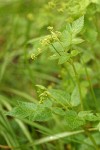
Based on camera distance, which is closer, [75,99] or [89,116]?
[89,116]

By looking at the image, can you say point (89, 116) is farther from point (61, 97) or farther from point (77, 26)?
point (77, 26)

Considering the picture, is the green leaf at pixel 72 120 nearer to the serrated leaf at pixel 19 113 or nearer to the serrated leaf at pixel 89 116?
the serrated leaf at pixel 89 116

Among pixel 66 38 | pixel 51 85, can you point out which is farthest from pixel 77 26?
pixel 51 85

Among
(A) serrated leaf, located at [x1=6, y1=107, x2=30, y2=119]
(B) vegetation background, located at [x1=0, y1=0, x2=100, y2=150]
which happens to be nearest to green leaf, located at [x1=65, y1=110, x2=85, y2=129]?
(B) vegetation background, located at [x1=0, y1=0, x2=100, y2=150]

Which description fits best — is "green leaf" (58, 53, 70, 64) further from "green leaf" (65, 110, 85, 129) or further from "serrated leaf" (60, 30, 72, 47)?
"green leaf" (65, 110, 85, 129)

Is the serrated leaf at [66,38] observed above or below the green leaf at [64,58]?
above

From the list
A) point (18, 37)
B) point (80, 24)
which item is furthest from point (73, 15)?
point (18, 37)

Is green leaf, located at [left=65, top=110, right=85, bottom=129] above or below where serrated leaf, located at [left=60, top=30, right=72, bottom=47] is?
below

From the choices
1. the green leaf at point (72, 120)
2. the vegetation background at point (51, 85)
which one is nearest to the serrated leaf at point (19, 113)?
the vegetation background at point (51, 85)
